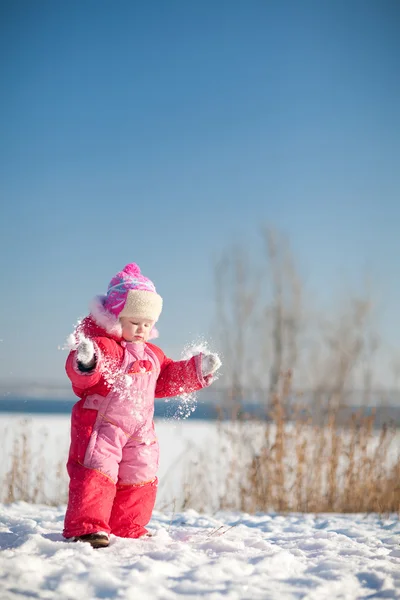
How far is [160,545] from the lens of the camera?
2.73 m

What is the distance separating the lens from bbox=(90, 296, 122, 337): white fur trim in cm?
307

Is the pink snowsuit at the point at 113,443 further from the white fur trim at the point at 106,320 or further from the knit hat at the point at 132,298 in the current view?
the knit hat at the point at 132,298

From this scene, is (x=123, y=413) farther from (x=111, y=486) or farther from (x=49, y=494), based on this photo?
(x=49, y=494)

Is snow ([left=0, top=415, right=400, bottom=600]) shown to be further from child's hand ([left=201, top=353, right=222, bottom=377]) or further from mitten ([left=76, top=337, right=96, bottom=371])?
mitten ([left=76, top=337, right=96, bottom=371])

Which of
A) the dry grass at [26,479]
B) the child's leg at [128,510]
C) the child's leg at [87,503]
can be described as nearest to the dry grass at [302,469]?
the dry grass at [26,479]

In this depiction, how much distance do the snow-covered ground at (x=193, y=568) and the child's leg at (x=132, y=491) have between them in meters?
0.13

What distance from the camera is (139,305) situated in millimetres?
3061

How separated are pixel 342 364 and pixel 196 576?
5565 millimetres

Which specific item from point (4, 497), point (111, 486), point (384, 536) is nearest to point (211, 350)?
point (111, 486)

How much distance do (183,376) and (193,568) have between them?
1.13 metres

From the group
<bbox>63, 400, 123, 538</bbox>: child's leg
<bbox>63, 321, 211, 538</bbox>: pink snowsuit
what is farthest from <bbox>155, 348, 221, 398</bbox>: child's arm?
<bbox>63, 400, 123, 538</bbox>: child's leg

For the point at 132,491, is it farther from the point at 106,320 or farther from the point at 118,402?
the point at 106,320

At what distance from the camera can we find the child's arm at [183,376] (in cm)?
324

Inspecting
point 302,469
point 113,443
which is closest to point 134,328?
point 113,443
